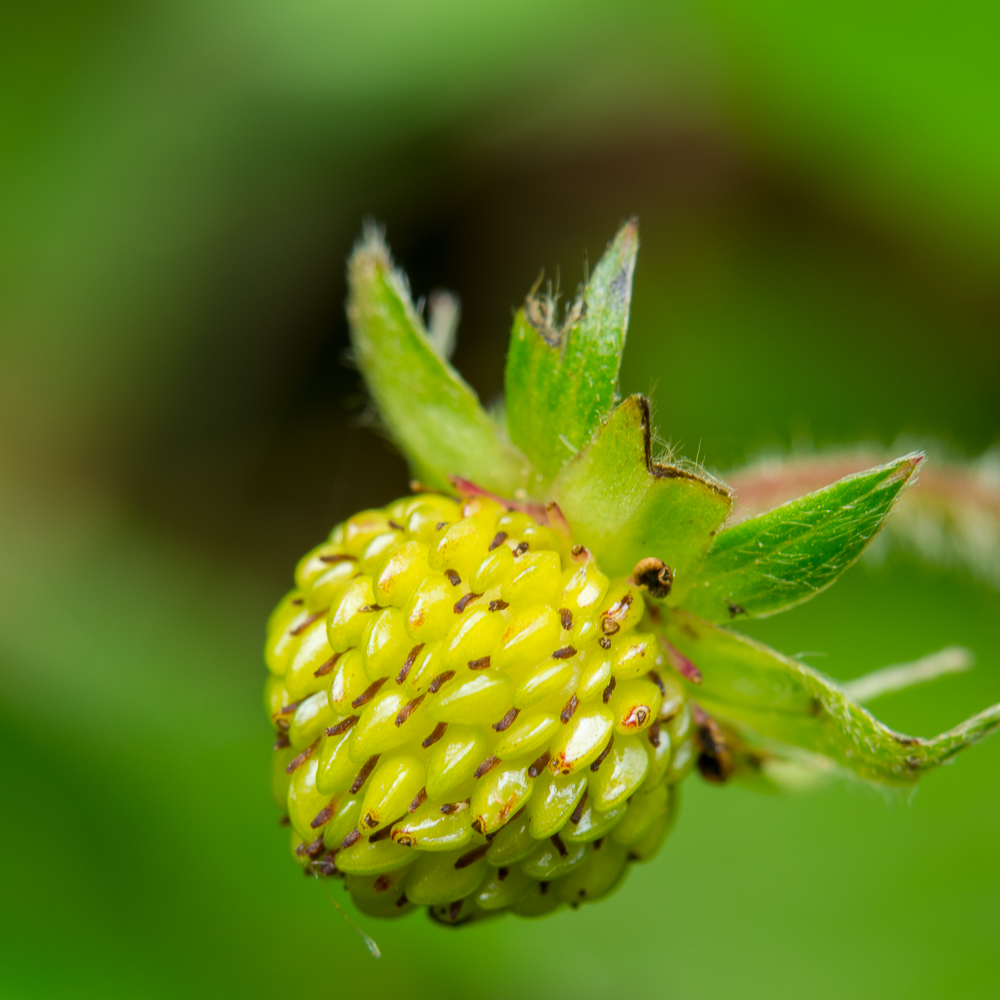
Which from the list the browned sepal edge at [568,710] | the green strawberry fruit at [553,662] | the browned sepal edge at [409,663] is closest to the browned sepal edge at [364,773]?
the green strawberry fruit at [553,662]

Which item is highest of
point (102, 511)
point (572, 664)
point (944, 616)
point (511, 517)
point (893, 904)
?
point (511, 517)

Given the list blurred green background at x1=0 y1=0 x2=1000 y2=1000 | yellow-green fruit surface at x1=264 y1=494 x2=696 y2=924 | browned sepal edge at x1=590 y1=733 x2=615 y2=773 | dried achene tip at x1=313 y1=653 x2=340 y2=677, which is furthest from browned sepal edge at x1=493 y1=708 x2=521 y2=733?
blurred green background at x1=0 y1=0 x2=1000 y2=1000

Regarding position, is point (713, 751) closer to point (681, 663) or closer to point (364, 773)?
point (681, 663)

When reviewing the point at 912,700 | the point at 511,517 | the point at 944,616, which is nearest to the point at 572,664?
the point at 511,517

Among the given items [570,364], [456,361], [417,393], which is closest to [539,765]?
[570,364]

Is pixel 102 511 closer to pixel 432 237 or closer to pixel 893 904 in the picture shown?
pixel 432 237

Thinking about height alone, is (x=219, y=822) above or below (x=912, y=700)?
above

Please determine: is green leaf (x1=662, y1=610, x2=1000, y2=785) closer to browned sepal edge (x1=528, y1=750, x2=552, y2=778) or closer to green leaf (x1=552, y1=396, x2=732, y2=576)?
green leaf (x1=552, y1=396, x2=732, y2=576)

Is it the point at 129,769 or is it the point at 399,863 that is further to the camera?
the point at 129,769
